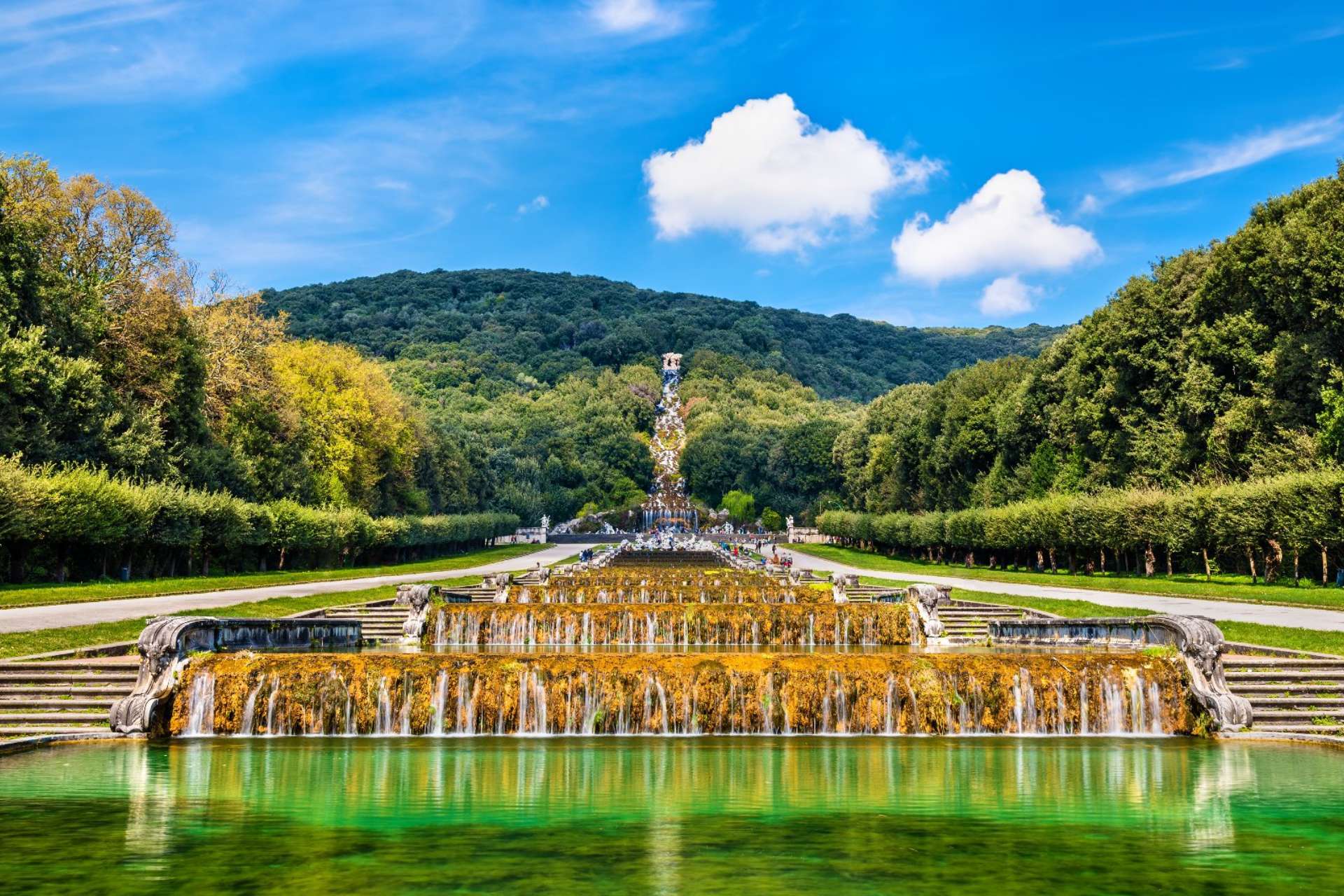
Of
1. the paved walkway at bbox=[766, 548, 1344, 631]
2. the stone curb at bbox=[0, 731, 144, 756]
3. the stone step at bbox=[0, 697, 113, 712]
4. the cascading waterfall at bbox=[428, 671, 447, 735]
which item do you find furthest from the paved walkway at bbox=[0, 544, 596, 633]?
the paved walkway at bbox=[766, 548, 1344, 631]

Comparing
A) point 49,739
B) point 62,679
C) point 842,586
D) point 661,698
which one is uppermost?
point 842,586

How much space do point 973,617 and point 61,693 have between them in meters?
21.3

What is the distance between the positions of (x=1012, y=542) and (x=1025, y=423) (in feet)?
46.0

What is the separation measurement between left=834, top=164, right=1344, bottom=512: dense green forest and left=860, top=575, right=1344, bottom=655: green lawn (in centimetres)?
1891

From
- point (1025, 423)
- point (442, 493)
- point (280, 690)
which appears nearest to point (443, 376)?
point (442, 493)

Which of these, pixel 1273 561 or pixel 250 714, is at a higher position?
pixel 1273 561

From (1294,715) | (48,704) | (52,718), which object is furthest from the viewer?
(1294,715)

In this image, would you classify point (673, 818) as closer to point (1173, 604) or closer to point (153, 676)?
point (153, 676)

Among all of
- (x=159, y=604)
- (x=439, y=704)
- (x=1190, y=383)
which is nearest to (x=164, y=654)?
(x=439, y=704)

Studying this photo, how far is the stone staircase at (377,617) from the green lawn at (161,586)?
26.8 ft

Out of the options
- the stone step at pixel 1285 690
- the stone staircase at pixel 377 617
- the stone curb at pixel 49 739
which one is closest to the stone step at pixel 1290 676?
the stone step at pixel 1285 690

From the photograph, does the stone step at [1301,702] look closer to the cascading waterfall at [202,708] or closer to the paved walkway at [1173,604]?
the paved walkway at [1173,604]

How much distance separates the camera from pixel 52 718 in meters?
17.0

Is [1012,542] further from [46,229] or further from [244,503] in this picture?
[46,229]
